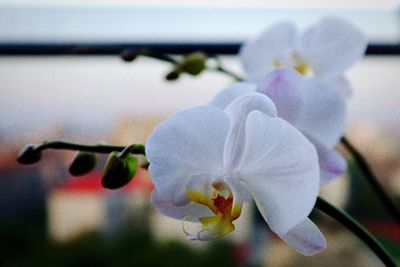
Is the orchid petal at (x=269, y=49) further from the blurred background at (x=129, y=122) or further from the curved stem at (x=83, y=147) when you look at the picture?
the blurred background at (x=129, y=122)

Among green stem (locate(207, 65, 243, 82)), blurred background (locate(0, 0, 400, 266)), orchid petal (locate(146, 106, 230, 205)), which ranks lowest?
blurred background (locate(0, 0, 400, 266))

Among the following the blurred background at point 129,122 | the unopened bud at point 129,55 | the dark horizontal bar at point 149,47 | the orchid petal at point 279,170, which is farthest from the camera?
the blurred background at point 129,122

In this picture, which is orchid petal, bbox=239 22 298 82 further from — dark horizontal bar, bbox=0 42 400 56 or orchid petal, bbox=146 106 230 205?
dark horizontal bar, bbox=0 42 400 56

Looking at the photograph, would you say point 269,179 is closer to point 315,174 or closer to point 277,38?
point 315,174

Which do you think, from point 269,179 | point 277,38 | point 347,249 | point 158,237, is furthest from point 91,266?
point 269,179

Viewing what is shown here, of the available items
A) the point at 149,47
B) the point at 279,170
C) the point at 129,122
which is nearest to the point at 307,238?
the point at 279,170

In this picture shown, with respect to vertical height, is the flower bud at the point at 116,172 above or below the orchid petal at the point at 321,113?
below

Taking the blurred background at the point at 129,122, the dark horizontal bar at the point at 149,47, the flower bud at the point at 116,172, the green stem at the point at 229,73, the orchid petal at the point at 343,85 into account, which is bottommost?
the blurred background at the point at 129,122

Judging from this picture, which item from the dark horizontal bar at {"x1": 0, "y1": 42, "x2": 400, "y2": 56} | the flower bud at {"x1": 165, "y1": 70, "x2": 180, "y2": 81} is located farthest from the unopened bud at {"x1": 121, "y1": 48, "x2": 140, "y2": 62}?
the dark horizontal bar at {"x1": 0, "y1": 42, "x2": 400, "y2": 56}

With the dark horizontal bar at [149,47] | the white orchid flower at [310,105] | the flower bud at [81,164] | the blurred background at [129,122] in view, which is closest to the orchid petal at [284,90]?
the white orchid flower at [310,105]
